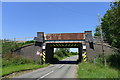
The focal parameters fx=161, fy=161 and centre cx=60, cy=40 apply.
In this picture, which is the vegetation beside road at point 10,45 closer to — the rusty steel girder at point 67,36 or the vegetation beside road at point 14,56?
the vegetation beside road at point 14,56

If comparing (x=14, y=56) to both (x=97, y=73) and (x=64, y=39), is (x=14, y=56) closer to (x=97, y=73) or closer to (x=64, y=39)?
(x=64, y=39)

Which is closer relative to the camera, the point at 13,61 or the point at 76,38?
the point at 13,61

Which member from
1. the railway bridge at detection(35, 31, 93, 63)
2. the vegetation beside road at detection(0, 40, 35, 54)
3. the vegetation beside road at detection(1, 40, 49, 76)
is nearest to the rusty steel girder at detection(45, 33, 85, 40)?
the railway bridge at detection(35, 31, 93, 63)

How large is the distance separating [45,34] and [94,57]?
12.4 m

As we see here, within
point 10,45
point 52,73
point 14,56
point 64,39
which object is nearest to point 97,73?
point 52,73

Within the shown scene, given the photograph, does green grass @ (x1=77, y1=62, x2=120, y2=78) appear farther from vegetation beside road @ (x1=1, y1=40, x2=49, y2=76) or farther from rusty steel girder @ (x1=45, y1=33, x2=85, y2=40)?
rusty steel girder @ (x1=45, y1=33, x2=85, y2=40)

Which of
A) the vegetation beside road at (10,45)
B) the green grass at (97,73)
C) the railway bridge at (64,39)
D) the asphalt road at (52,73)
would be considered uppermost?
the railway bridge at (64,39)

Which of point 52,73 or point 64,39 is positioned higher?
point 64,39

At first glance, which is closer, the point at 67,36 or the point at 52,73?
the point at 52,73

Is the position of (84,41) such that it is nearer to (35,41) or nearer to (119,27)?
(35,41)

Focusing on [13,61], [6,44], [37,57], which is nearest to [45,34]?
[37,57]

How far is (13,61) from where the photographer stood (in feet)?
95.5

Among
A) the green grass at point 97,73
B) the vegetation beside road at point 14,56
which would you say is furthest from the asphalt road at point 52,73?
the vegetation beside road at point 14,56

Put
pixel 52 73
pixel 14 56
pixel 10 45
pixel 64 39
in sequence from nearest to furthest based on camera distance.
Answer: pixel 52 73
pixel 14 56
pixel 10 45
pixel 64 39
